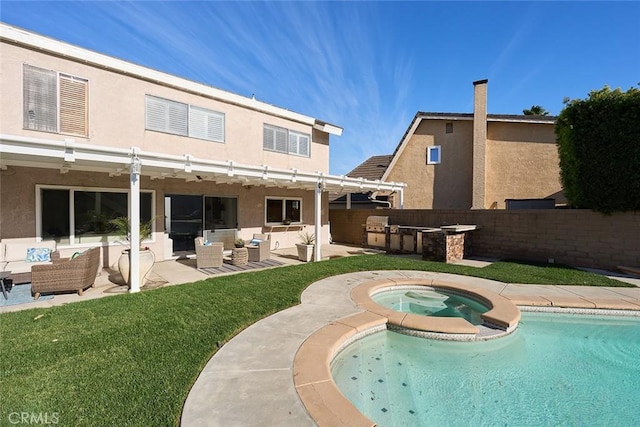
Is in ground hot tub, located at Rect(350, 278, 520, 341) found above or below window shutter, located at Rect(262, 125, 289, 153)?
below

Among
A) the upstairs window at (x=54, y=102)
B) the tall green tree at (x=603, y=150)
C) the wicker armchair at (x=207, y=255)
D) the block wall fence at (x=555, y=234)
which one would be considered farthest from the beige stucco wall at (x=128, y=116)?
the tall green tree at (x=603, y=150)

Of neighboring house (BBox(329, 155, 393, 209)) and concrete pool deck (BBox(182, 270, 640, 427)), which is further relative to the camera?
A: neighboring house (BBox(329, 155, 393, 209))

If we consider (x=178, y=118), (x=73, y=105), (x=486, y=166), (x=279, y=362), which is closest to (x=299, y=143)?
(x=178, y=118)

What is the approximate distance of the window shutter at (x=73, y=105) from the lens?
8.77 metres

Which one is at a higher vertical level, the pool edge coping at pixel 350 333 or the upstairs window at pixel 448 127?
the upstairs window at pixel 448 127

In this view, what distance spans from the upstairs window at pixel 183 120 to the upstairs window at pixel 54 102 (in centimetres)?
186

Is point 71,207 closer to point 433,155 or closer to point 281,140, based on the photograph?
point 281,140

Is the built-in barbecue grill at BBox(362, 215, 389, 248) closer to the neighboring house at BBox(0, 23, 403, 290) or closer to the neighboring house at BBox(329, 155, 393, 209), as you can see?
the neighboring house at BBox(0, 23, 403, 290)

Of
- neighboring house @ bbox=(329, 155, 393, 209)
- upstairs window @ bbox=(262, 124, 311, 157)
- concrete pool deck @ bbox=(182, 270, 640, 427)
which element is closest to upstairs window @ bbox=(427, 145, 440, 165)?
neighboring house @ bbox=(329, 155, 393, 209)

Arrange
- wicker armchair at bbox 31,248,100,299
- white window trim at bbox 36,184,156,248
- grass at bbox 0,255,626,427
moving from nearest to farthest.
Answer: grass at bbox 0,255,626,427 < wicker armchair at bbox 31,248,100,299 < white window trim at bbox 36,184,156,248

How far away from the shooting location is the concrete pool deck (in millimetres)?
3057

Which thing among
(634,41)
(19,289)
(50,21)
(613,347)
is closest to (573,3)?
(634,41)

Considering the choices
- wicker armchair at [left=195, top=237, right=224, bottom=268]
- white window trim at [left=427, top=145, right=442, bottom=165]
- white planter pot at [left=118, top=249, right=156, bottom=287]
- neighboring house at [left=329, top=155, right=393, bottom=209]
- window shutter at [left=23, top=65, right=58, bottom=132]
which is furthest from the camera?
neighboring house at [left=329, top=155, right=393, bottom=209]

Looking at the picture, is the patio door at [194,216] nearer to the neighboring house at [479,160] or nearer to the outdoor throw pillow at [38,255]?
the outdoor throw pillow at [38,255]
